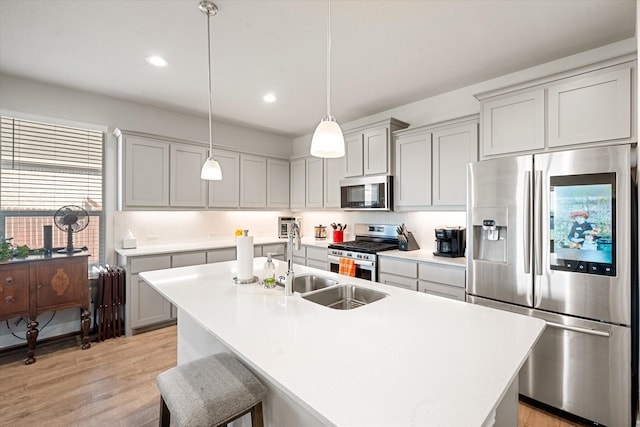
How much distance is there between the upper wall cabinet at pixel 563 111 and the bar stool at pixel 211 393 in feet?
8.20

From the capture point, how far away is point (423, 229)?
361 centimetres

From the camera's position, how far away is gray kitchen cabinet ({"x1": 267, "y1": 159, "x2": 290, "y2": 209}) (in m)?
4.79

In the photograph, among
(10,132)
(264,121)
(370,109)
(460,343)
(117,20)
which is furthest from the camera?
(264,121)

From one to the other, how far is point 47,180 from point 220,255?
1990 millimetres

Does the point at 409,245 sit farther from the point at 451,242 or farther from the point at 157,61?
the point at 157,61

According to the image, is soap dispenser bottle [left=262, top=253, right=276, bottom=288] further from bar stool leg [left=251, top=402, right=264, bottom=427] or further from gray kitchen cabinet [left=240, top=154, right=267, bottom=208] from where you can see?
gray kitchen cabinet [left=240, top=154, right=267, bottom=208]

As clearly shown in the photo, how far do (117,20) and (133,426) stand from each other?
272 cm

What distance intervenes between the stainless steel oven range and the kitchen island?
157 cm

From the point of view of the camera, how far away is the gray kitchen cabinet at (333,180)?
4195 millimetres

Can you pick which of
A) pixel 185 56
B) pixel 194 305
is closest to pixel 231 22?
pixel 185 56

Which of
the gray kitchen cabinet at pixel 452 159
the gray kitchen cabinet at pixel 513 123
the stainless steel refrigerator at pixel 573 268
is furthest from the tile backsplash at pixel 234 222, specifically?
the stainless steel refrigerator at pixel 573 268

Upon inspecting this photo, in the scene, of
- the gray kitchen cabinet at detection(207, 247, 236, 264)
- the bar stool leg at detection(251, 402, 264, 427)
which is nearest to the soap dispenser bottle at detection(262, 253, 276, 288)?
the bar stool leg at detection(251, 402, 264, 427)

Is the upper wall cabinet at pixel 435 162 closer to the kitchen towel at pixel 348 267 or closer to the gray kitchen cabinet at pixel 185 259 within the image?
the kitchen towel at pixel 348 267

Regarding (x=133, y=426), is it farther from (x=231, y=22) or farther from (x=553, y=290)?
(x=553, y=290)
